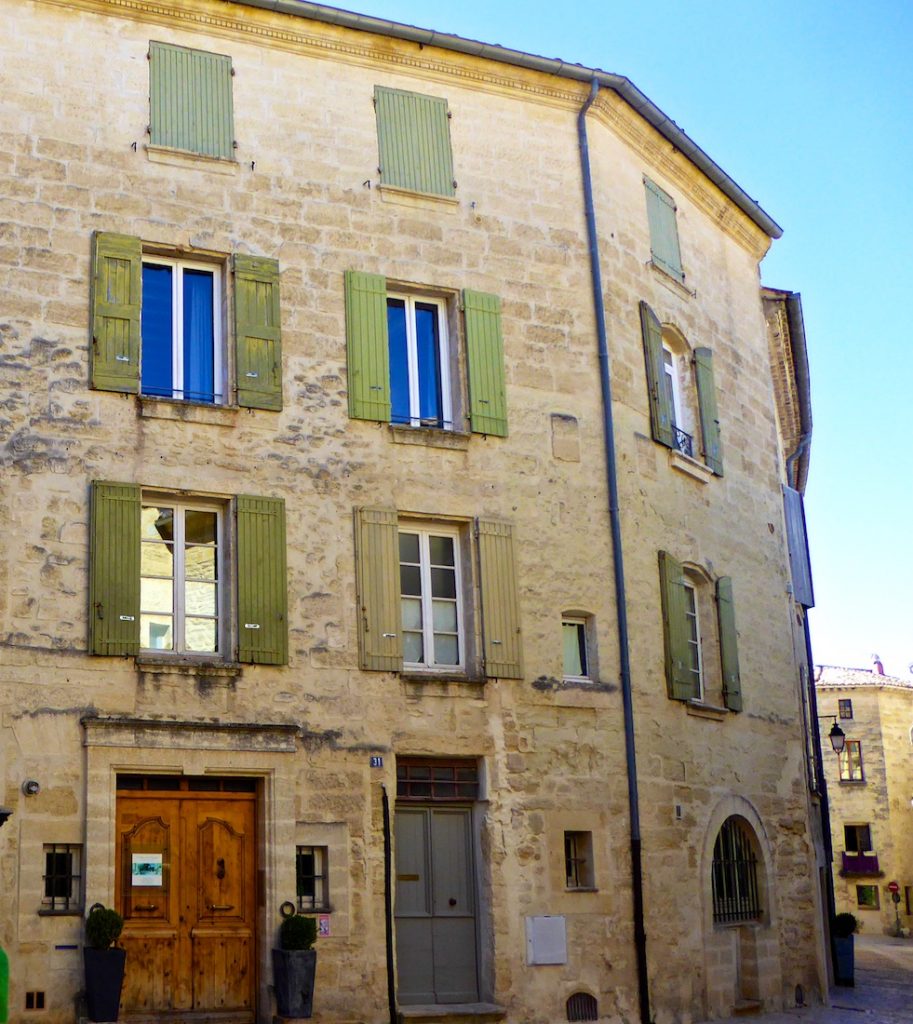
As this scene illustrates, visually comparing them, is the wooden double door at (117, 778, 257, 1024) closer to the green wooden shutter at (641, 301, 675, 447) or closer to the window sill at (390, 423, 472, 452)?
the window sill at (390, 423, 472, 452)

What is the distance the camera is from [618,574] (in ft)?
53.0

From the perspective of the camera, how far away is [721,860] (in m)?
17.0

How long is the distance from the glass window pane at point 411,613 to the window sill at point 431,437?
1569mm

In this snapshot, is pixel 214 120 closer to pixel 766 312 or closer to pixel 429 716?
pixel 429 716

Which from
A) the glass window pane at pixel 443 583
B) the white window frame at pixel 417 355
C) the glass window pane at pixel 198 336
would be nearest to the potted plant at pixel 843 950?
the glass window pane at pixel 443 583

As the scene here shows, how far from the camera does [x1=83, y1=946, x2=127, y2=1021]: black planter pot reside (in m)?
12.3

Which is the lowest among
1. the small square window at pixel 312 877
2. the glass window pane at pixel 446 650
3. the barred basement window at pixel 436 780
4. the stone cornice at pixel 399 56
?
the small square window at pixel 312 877

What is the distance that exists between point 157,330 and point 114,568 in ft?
8.15

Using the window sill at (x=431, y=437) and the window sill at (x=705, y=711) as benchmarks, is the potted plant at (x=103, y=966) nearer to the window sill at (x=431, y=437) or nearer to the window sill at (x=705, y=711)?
the window sill at (x=431, y=437)

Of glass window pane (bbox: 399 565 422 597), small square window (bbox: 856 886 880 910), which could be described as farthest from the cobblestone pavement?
small square window (bbox: 856 886 880 910)

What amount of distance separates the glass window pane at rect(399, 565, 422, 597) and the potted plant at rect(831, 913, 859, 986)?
412 inches

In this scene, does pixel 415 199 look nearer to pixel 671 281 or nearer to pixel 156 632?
pixel 671 281

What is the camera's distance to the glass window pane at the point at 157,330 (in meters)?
Answer: 14.6

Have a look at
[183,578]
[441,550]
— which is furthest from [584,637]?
[183,578]
